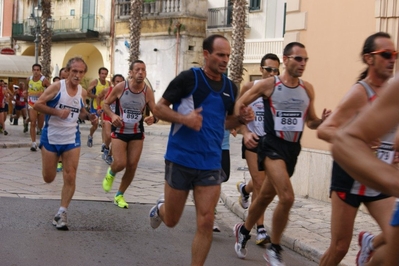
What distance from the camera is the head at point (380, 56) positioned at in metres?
4.97

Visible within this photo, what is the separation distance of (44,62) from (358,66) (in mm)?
33787

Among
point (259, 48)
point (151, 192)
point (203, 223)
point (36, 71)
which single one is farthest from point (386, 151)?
point (259, 48)

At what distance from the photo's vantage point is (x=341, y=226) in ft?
16.1

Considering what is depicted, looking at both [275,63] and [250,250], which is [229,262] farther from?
[275,63]

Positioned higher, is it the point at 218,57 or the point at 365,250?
the point at 218,57

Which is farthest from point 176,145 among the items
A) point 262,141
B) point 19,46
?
point 19,46

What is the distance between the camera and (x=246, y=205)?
927 cm

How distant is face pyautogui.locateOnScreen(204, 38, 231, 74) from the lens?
5770 mm

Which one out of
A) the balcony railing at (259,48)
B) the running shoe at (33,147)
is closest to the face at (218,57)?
the running shoe at (33,147)

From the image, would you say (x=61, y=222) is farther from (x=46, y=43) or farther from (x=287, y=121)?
(x=46, y=43)

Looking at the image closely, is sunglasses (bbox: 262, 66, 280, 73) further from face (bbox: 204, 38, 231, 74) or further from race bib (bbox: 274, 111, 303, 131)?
face (bbox: 204, 38, 231, 74)

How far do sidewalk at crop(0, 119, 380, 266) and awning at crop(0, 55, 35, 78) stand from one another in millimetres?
26334

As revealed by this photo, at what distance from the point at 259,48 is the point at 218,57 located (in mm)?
29341

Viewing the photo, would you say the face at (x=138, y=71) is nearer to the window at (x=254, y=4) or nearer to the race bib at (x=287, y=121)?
the race bib at (x=287, y=121)
